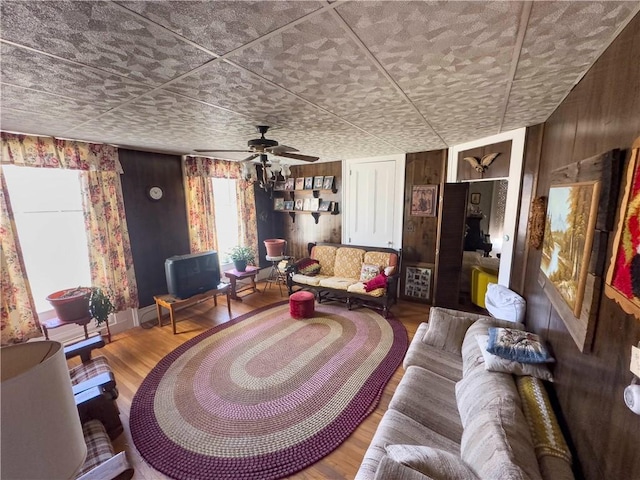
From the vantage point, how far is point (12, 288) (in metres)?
2.55

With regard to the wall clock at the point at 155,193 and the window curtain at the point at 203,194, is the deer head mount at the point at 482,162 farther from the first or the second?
the wall clock at the point at 155,193

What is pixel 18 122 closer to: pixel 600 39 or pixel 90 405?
pixel 90 405

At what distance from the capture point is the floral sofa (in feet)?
12.2

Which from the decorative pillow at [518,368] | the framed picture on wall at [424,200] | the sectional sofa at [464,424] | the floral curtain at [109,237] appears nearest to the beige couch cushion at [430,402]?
the sectional sofa at [464,424]

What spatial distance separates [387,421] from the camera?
57.9 inches

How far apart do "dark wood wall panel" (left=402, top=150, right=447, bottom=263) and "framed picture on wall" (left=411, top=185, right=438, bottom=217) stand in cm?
6

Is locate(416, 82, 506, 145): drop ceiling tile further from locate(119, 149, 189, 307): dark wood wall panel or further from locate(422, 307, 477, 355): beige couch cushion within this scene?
locate(119, 149, 189, 307): dark wood wall panel

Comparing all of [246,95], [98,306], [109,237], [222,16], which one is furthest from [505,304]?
[109,237]

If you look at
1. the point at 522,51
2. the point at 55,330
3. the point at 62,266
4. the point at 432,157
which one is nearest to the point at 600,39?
the point at 522,51

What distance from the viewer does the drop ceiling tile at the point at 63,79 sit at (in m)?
1.19

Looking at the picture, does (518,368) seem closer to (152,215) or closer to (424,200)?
(424,200)

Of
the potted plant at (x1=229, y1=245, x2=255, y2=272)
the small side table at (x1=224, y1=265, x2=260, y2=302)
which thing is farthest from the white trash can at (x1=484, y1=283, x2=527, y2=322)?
the potted plant at (x1=229, y1=245, x2=255, y2=272)

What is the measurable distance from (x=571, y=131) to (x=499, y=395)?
1597mm

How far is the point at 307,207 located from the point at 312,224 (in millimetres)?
360
